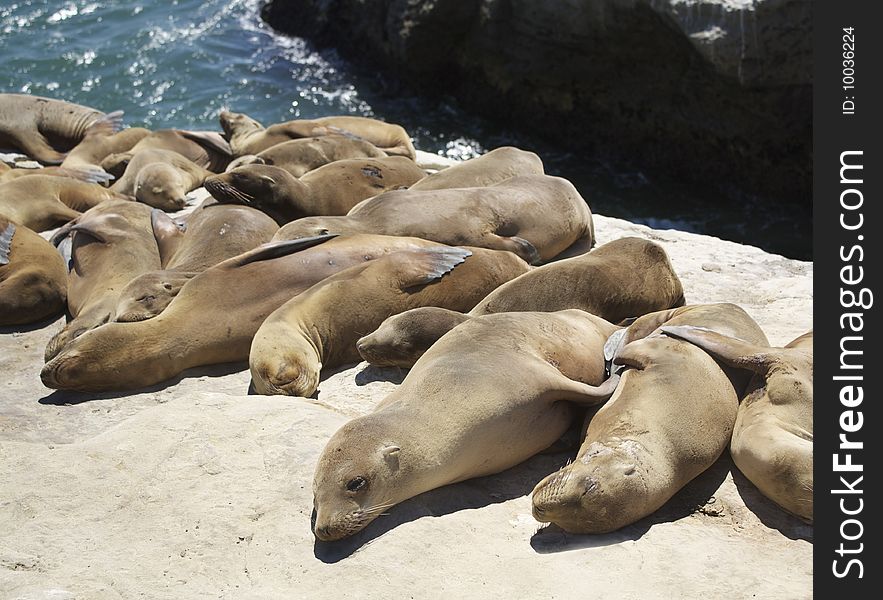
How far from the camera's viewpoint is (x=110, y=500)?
3.96m

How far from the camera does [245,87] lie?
1545cm

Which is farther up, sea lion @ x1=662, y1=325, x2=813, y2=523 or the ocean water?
sea lion @ x1=662, y1=325, x2=813, y2=523

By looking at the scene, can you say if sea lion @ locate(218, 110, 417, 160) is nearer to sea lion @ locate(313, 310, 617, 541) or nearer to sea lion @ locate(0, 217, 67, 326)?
sea lion @ locate(0, 217, 67, 326)

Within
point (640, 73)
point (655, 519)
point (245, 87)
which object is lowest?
point (245, 87)

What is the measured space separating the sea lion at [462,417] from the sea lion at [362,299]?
2.59 feet

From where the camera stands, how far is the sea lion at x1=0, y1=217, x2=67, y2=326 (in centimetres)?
607

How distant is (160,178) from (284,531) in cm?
456

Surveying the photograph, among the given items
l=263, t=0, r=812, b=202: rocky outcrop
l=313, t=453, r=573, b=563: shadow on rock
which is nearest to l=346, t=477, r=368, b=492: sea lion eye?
l=313, t=453, r=573, b=563: shadow on rock

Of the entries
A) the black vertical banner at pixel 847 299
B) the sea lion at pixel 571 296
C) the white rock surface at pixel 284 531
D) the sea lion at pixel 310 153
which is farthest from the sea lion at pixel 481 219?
the black vertical banner at pixel 847 299

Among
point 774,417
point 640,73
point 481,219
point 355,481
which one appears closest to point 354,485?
point 355,481

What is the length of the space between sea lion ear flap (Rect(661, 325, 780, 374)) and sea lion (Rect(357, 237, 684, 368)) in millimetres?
727

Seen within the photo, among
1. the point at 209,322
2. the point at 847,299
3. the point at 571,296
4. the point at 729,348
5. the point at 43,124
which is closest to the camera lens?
the point at 847,299

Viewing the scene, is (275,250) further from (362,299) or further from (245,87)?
(245,87)

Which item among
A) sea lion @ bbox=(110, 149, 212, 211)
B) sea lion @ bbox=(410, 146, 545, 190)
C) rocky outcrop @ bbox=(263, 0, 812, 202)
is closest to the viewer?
sea lion @ bbox=(410, 146, 545, 190)
